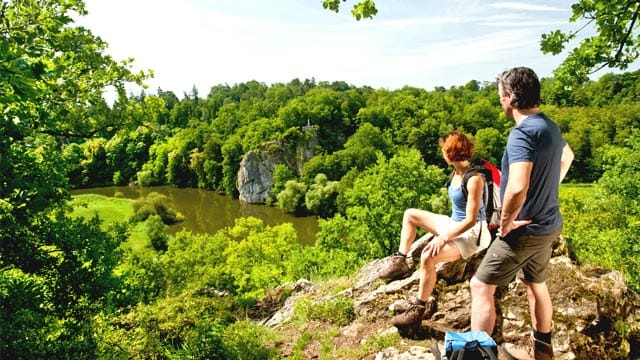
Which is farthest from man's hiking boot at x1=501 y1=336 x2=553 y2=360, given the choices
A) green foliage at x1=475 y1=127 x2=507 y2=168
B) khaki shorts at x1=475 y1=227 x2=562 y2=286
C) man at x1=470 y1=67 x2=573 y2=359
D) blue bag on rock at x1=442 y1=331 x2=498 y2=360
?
green foliage at x1=475 y1=127 x2=507 y2=168

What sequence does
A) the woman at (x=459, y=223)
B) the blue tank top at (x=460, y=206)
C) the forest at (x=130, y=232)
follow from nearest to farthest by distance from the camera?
the woman at (x=459, y=223) < the blue tank top at (x=460, y=206) < the forest at (x=130, y=232)

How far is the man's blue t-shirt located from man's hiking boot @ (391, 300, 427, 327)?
1.71 meters

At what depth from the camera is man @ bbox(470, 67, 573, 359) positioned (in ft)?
9.28

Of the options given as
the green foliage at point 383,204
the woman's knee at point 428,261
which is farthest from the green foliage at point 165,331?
the green foliage at point 383,204

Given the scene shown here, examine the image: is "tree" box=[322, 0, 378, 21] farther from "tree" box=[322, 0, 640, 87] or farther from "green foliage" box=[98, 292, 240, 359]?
"green foliage" box=[98, 292, 240, 359]

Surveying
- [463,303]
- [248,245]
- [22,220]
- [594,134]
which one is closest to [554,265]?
[463,303]

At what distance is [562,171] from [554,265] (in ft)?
6.96

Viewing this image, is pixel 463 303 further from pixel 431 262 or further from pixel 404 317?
pixel 431 262

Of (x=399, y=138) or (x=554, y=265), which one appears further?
(x=399, y=138)

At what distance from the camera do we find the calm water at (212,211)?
47.7 meters

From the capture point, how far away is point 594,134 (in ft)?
197

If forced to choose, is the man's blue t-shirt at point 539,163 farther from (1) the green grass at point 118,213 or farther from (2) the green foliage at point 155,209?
(2) the green foliage at point 155,209

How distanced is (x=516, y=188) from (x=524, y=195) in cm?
8

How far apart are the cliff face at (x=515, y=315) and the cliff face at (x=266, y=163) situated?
188ft
